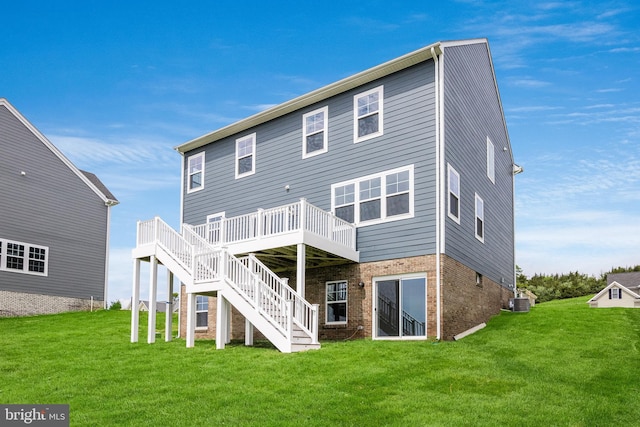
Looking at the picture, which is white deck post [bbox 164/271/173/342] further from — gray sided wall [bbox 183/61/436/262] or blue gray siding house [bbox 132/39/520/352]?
gray sided wall [bbox 183/61/436/262]

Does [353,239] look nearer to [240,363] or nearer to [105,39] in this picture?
[240,363]

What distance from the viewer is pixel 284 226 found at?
58.6 ft

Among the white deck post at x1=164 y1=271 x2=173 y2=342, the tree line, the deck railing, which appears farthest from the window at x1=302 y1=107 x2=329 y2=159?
the tree line

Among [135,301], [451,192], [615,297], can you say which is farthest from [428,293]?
[615,297]

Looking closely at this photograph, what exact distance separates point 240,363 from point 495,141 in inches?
574

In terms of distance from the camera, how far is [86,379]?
42.3 ft

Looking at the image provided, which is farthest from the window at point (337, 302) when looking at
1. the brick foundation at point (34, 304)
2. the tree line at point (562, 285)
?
the tree line at point (562, 285)

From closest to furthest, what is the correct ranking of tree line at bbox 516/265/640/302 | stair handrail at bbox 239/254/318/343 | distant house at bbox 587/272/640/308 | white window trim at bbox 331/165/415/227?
stair handrail at bbox 239/254/318/343
white window trim at bbox 331/165/415/227
distant house at bbox 587/272/640/308
tree line at bbox 516/265/640/302

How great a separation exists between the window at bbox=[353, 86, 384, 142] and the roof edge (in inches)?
16.7

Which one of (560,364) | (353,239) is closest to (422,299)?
(353,239)

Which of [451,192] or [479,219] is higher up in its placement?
[451,192]

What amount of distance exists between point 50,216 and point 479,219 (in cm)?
2097

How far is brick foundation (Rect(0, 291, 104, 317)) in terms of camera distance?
28.5m

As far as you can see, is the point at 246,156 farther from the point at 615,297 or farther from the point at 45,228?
the point at 615,297
